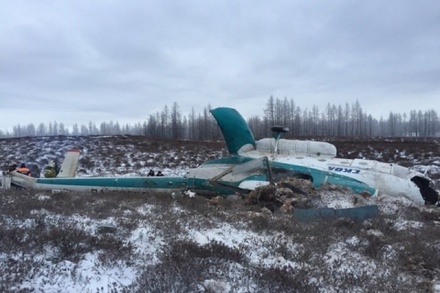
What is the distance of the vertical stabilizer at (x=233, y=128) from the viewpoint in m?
11.8

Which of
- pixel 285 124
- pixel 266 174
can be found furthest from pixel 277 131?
pixel 285 124

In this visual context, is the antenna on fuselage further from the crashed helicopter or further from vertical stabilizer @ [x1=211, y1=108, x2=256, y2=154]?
vertical stabilizer @ [x1=211, y1=108, x2=256, y2=154]

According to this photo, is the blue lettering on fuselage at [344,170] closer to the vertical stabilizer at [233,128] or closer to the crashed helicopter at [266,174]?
the crashed helicopter at [266,174]

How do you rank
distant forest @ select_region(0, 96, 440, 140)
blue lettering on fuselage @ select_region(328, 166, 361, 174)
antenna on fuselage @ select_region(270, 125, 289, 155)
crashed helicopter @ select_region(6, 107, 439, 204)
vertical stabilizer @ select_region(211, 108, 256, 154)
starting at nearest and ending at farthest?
crashed helicopter @ select_region(6, 107, 439, 204) → blue lettering on fuselage @ select_region(328, 166, 361, 174) → antenna on fuselage @ select_region(270, 125, 289, 155) → vertical stabilizer @ select_region(211, 108, 256, 154) → distant forest @ select_region(0, 96, 440, 140)

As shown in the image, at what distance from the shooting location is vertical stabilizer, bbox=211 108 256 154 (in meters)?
11.8

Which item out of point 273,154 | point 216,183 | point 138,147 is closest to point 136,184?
point 216,183

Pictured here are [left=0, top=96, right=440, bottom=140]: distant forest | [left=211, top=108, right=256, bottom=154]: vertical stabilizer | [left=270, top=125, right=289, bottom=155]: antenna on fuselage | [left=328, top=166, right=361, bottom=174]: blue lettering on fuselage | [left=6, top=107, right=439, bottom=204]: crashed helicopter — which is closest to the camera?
[left=6, top=107, right=439, bottom=204]: crashed helicopter

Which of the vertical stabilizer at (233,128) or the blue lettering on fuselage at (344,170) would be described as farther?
the vertical stabilizer at (233,128)

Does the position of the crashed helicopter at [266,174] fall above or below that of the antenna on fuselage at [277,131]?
below

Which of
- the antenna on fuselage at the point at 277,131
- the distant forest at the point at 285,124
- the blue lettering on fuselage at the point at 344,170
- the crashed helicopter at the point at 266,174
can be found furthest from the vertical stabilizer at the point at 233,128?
the distant forest at the point at 285,124

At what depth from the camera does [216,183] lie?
11.2 m

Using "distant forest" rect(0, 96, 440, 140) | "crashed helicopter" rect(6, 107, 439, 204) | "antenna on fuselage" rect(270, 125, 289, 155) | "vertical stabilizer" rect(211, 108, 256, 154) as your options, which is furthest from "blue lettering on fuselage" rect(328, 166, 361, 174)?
"distant forest" rect(0, 96, 440, 140)

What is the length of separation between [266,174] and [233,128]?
1.96m

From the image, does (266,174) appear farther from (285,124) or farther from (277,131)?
(285,124)
